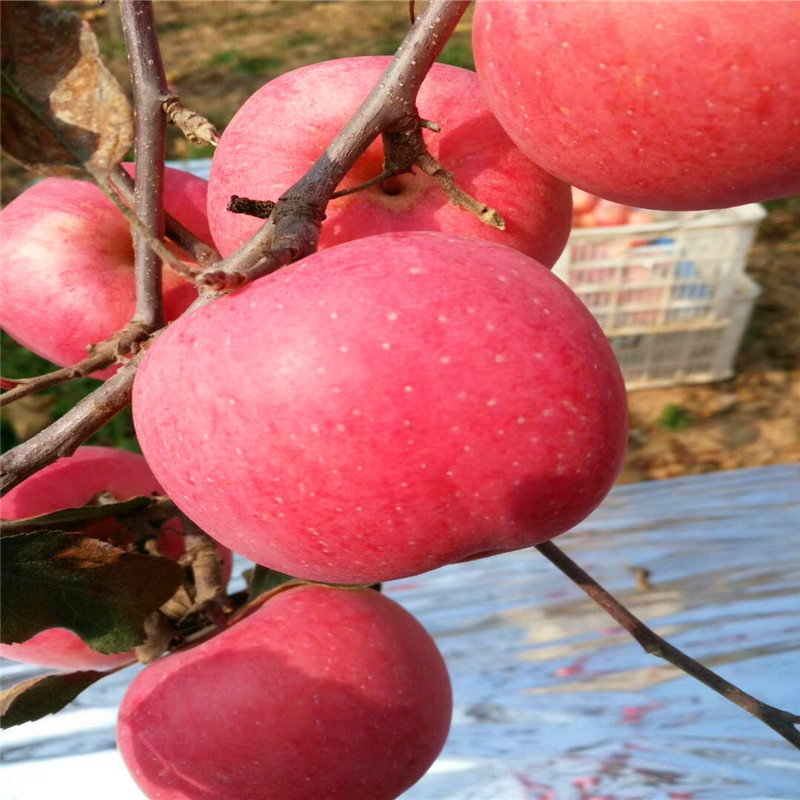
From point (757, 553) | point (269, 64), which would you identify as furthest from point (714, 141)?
point (269, 64)

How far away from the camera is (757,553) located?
1293 mm

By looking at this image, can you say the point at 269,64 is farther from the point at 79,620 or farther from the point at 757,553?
the point at 79,620

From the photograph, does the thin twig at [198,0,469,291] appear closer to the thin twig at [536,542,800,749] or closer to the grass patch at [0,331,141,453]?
the thin twig at [536,542,800,749]

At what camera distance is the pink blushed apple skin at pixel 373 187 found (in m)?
0.54

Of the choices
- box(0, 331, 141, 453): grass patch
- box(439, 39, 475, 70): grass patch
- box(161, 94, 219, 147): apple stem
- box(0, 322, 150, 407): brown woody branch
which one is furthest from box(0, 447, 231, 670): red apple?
box(439, 39, 475, 70): grass patch

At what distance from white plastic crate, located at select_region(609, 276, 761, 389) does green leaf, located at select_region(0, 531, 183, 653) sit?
74.9 inches

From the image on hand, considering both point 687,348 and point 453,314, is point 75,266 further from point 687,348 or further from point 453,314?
point 687,348

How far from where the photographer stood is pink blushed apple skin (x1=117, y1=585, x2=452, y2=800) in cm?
62

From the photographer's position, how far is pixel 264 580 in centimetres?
74

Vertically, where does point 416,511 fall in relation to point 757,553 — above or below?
above

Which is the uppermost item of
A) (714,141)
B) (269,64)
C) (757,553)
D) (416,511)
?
(714,141)

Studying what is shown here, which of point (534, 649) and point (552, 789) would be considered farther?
point (534, 649)

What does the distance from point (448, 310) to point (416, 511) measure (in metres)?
0.09

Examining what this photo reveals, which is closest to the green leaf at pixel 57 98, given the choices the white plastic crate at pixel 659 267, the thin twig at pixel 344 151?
the thin twig at pixel 344 151
